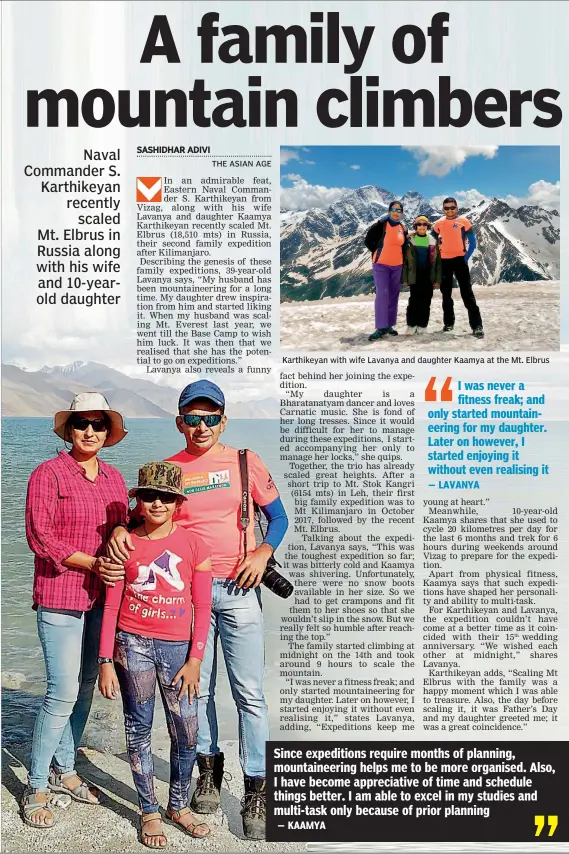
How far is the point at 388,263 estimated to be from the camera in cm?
593

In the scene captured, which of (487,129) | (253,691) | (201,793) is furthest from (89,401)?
(487,129)

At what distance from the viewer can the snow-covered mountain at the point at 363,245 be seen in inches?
233

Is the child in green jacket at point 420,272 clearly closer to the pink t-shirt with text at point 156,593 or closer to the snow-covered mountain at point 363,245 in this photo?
the snow-covered mountain at point 363,245

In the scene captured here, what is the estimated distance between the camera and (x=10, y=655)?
20.4 feet

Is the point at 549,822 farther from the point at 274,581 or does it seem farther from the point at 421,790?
the point at 274,581

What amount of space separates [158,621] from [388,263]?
2862mm

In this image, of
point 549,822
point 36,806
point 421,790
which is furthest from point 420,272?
point 36,806

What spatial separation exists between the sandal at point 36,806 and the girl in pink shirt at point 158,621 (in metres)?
0.83

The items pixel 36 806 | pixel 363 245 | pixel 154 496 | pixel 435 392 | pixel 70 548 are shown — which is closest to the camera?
pixel 154 496

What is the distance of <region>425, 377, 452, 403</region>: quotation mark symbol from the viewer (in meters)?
5.75

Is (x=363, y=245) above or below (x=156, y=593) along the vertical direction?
above

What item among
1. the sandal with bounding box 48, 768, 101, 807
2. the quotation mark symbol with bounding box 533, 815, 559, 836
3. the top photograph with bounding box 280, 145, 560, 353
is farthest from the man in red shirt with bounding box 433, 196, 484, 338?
the sandal with bounding box 48, 768, 101, 807

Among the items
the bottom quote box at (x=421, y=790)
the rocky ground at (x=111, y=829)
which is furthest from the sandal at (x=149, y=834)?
the bottom quote box at (x=421, y=790)

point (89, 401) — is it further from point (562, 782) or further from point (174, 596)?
point (562, 782)
